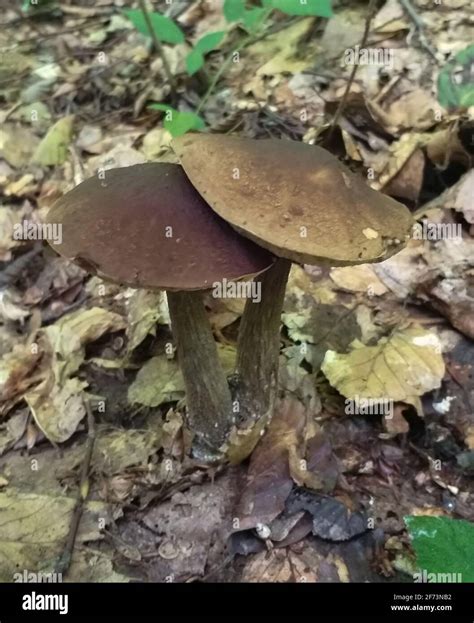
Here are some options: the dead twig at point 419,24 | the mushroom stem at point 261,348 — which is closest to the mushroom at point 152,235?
the mushroom stem at point 261,348

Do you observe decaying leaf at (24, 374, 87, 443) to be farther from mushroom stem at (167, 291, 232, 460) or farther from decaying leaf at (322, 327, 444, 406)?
decaying leaf at (322, 327, 444, 406)

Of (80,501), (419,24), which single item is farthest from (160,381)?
(419,24)

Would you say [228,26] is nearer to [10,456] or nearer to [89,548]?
[10,456]

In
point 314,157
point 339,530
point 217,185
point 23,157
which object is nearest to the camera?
point 217,185

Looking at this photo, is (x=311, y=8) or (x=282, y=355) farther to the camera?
(x=311, y=8)

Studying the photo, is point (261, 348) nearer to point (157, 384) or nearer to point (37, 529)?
point (157, 384)
